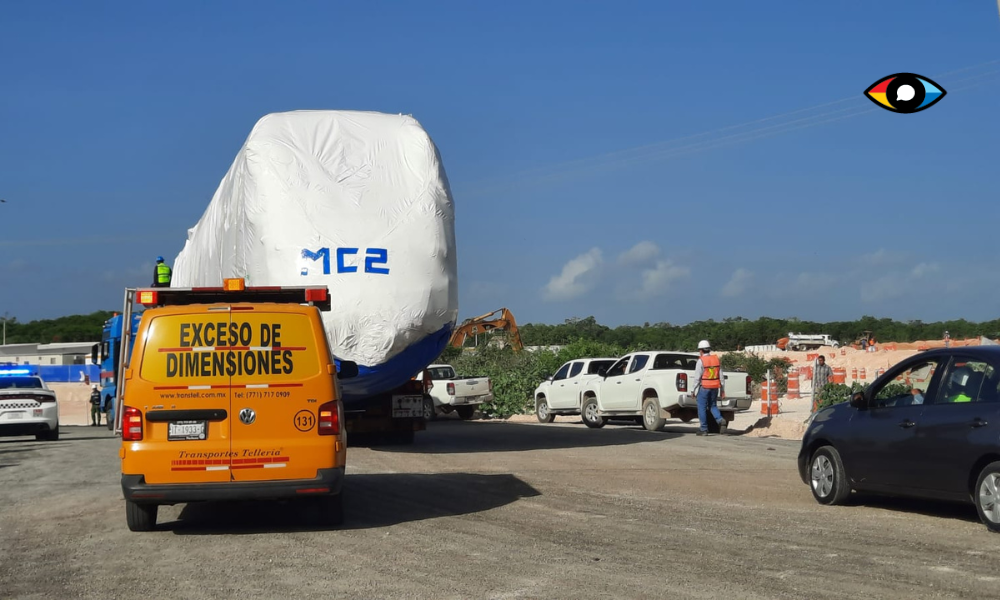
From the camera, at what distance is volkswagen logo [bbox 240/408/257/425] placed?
10086 millimetres

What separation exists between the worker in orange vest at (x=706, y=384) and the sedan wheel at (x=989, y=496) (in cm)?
1248

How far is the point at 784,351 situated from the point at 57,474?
66.4 meters

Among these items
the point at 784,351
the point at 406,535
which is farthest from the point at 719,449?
the point at 784,351

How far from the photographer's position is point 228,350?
33.5ft

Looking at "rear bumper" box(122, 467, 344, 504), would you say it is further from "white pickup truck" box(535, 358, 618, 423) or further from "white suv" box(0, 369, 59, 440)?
"white pickup truck" box(535, 358, 618, 423)

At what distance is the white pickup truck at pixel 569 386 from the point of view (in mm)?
29094

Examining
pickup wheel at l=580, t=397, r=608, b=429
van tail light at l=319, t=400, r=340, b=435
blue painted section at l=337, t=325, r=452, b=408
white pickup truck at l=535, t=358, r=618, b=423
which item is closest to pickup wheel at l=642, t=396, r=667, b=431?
pickup wheel at l=580, t=397, r=608, b=429

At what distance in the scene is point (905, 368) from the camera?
437 inches

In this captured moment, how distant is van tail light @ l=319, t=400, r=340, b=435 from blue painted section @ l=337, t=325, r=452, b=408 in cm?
722

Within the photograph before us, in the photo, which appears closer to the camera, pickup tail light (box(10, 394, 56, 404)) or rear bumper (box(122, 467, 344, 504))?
rear bumper (box(122, 467, 344, 504))

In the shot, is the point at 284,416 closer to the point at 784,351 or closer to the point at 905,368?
the point at 905,368

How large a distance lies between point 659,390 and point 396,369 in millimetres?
8543

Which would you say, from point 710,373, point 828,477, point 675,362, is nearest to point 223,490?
point 828,477

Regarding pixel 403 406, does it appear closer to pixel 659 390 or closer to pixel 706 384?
pixel 706 384
